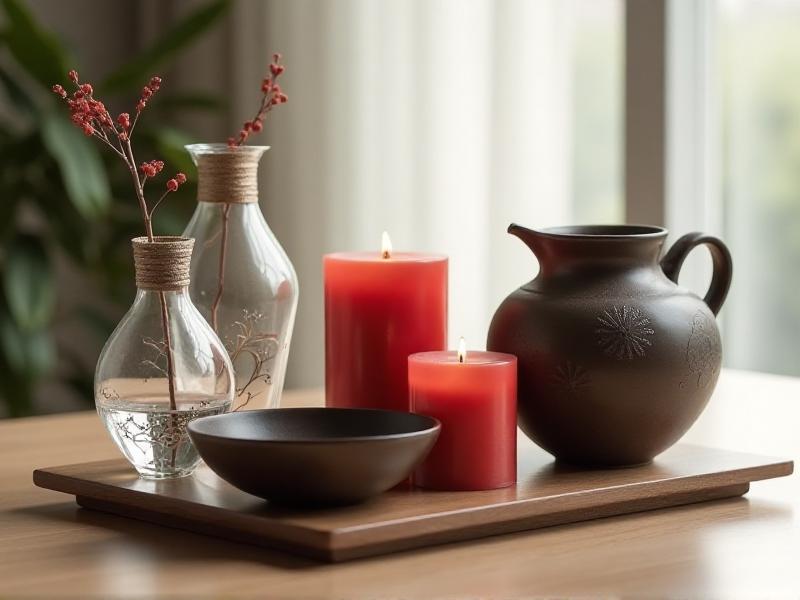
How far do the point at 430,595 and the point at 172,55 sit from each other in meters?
2.38

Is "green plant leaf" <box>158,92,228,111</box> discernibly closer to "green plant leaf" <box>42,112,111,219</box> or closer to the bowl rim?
"green plant leaf" <box>42,112,111,219</box>

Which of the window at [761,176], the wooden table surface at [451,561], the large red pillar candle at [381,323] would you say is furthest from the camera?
the window at [761,176]

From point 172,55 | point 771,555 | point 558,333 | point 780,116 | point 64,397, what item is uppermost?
point 172,55

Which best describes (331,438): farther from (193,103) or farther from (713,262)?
(193,103)

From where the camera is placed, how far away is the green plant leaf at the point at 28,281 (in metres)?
2.77

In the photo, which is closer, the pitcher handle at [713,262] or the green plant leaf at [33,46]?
the pitcher handle at [713,262]

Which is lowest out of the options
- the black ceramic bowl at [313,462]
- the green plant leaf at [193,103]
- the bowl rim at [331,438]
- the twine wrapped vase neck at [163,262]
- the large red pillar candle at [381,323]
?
the black ceramic bowl at [313,462]

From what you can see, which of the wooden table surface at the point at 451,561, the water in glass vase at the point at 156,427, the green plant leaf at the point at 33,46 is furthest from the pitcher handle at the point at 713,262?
the green plant leaf at the point at 33,46

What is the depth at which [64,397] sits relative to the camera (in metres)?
3.79

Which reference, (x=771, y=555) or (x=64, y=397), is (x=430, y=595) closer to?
(x=771, y=555)

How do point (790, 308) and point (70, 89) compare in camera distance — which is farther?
point (70, 89)

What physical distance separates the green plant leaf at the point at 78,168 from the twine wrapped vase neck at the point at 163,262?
184 cm

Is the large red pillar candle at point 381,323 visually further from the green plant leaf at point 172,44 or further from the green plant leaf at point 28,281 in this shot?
the green plant leaf at point 172,44

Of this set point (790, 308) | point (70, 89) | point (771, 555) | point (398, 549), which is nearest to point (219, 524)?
point (398, 549)
